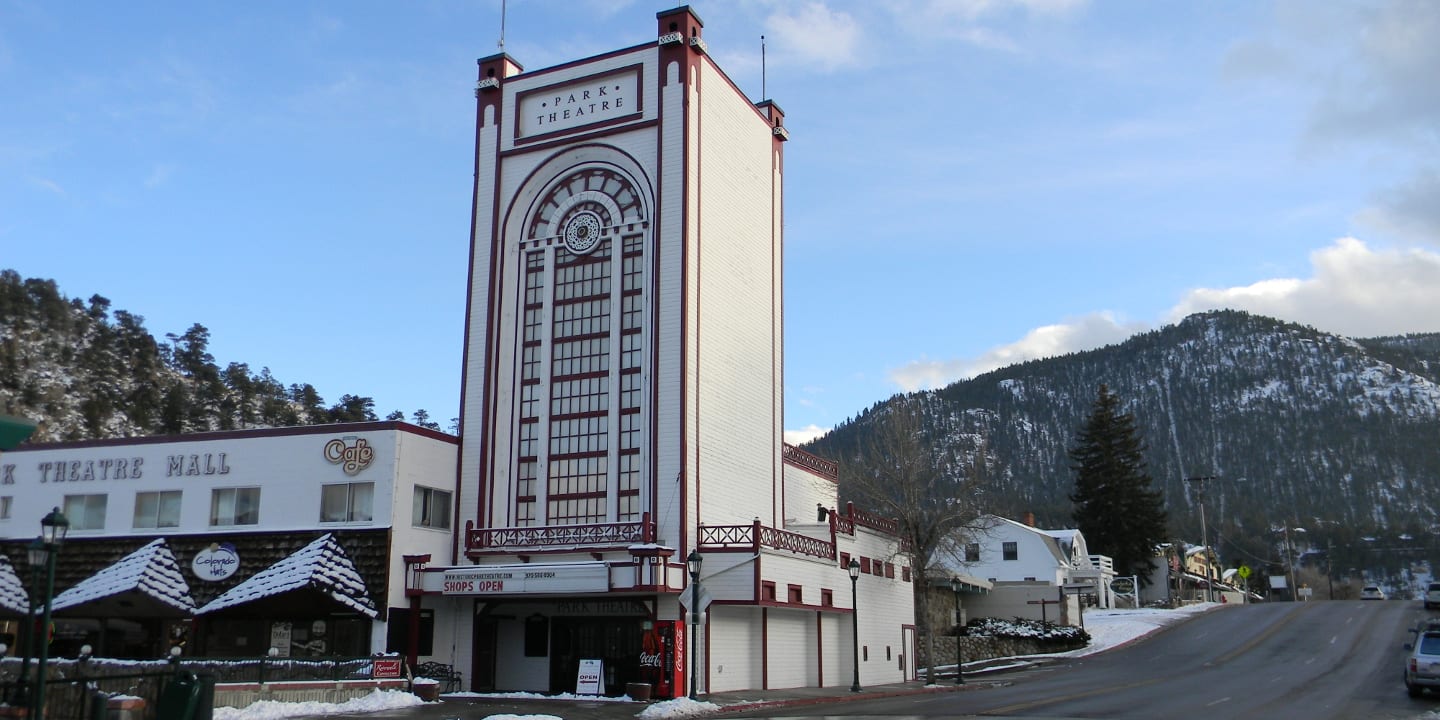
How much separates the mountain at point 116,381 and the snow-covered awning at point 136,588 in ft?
251

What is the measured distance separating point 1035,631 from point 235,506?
141 feet

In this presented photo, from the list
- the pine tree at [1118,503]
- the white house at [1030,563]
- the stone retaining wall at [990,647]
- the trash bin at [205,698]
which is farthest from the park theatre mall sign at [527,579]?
the pine tree at [1118,503]

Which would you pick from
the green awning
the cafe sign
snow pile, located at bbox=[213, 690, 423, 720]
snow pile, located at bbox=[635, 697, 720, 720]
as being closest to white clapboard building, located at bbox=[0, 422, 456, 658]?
the cafe sign

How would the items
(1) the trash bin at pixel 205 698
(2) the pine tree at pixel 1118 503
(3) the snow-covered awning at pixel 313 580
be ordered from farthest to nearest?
(2) the pine tree at pixel 1118 503 < (3) the snow-covered awning at pixel 313 580 < (1) the trash bin at pixel 205 698

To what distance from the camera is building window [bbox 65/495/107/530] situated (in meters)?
42.5

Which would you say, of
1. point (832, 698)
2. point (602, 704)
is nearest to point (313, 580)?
point (602, 704)

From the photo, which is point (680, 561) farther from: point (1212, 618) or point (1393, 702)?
point (1212, 618)

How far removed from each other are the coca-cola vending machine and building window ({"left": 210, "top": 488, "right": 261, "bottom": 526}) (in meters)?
14.7

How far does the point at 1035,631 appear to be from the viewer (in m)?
65.3

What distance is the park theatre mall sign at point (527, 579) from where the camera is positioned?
37.0m

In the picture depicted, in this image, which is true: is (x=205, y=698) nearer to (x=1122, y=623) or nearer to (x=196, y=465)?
(x=196, y=465)

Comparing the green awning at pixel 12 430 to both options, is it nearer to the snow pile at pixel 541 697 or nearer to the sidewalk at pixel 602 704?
the sidewalk at pixel 602 704

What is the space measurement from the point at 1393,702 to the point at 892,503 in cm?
2293

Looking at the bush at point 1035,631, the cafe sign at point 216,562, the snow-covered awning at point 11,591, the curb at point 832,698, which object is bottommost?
the curb at point 832,698
